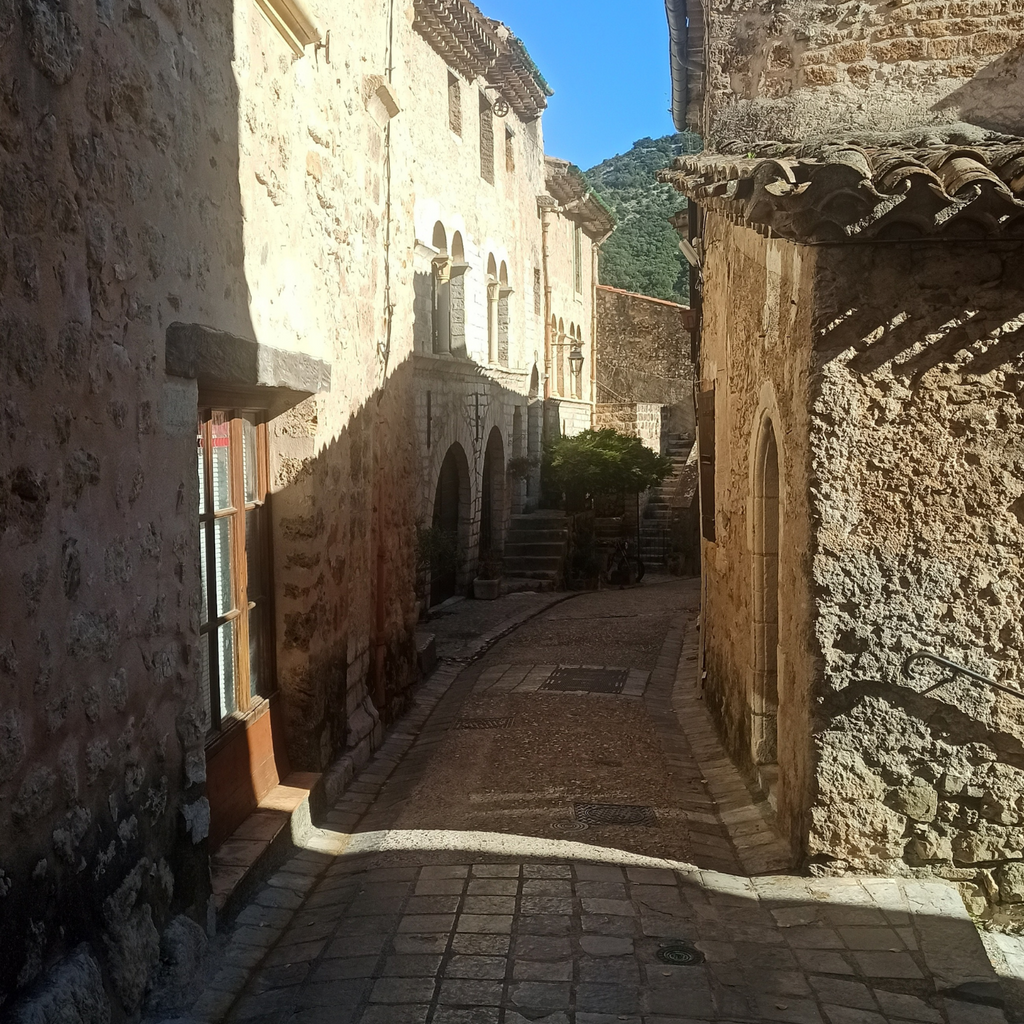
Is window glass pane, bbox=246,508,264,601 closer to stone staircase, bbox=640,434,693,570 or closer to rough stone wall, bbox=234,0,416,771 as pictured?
rough stone wall, bbox=234,0,416,771

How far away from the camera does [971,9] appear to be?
241 inches

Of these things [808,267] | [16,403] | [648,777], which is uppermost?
[808,267]

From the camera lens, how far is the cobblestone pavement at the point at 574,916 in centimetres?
388

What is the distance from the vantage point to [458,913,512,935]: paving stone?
4453 mm

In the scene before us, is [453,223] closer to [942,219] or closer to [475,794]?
[475,794]

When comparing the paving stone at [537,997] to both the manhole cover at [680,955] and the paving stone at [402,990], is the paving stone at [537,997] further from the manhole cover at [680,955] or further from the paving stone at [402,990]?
the manhole cover at [680,955]

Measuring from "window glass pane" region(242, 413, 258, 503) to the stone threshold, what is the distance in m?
1.51

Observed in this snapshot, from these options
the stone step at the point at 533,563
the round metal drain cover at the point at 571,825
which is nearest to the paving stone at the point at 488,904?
the round metal drain cover at the point at 571,825

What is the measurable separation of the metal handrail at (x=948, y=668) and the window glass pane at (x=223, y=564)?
2989 mm

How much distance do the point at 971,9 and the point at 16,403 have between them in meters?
5.38

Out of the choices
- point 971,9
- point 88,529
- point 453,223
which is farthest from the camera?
point 453,223

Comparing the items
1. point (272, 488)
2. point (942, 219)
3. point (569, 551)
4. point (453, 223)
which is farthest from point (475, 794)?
point (569, 551)

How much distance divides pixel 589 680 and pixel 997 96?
562 centimetres

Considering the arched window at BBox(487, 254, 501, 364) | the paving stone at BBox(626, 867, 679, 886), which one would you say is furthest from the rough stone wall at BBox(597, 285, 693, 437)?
the paving stone at BBox(626, 867, 679, 886)
